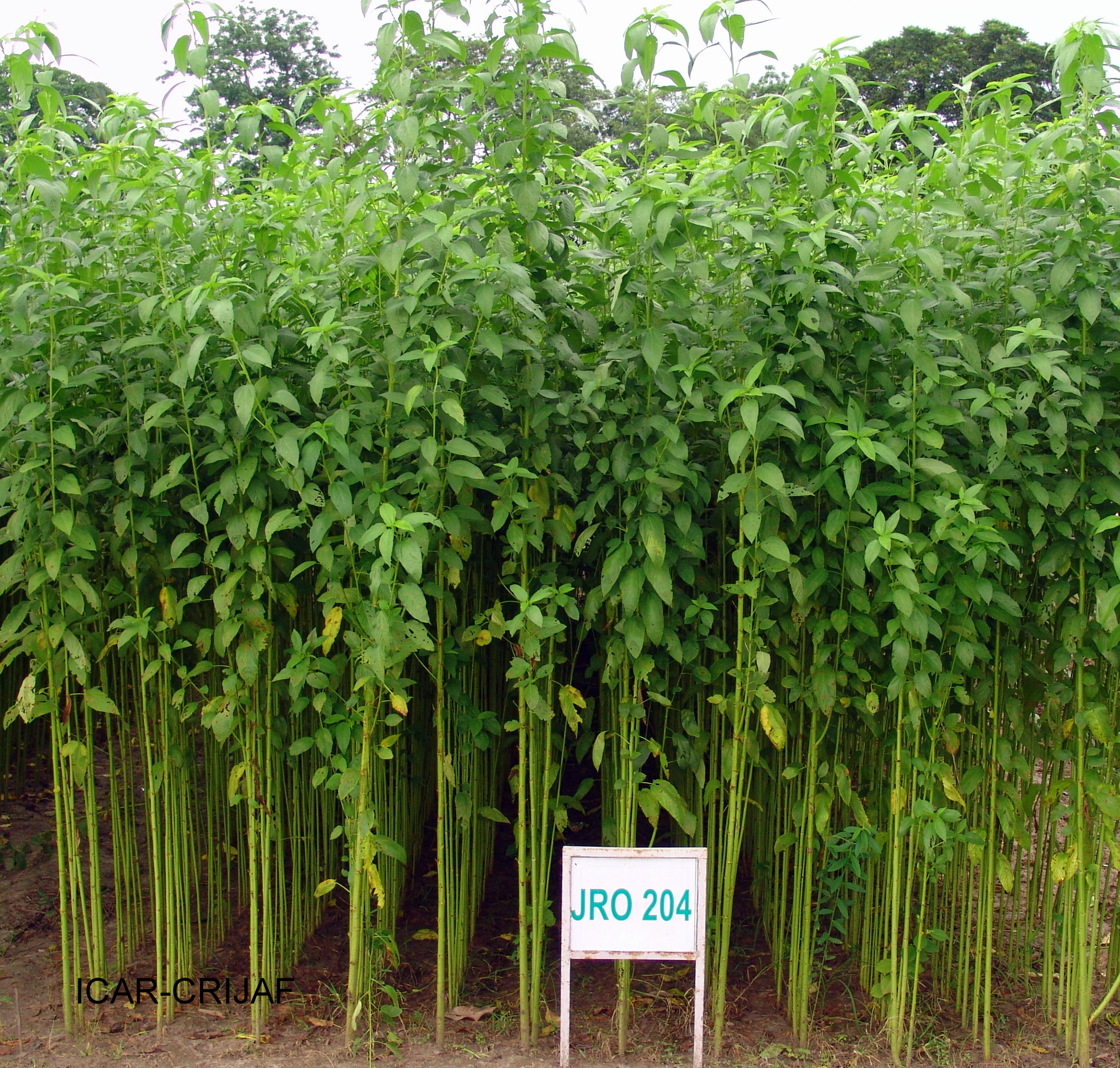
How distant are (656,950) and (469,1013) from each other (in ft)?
2.23

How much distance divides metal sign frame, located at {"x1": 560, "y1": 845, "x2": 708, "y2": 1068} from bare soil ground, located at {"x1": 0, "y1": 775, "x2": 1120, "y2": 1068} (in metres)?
0.31

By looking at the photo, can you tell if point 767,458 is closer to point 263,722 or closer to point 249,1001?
point 263,722

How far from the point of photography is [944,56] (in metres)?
21.9

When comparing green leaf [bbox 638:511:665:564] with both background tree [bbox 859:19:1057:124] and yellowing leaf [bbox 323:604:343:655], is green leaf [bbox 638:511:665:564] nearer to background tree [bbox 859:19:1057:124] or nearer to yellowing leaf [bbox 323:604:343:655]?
yellowing leaf [bbox 323:604:343:655]

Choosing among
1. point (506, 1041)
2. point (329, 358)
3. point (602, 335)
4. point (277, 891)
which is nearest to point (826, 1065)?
point (506, 1041)

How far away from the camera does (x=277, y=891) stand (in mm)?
2807

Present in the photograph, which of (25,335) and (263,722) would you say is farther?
(263,722)

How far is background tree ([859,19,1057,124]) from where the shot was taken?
21.2m

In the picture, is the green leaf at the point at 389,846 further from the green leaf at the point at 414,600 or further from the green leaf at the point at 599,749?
the green leaf at the point at 414,600

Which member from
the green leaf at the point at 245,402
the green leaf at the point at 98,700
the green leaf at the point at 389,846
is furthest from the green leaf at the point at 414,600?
the green leaf at the point at 98,700

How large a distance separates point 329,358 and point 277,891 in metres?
1.53

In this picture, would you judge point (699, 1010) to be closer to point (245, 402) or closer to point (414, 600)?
point (414, 600)

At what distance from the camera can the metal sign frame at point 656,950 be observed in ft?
8.00

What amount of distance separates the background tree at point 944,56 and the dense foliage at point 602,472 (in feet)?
68.5
